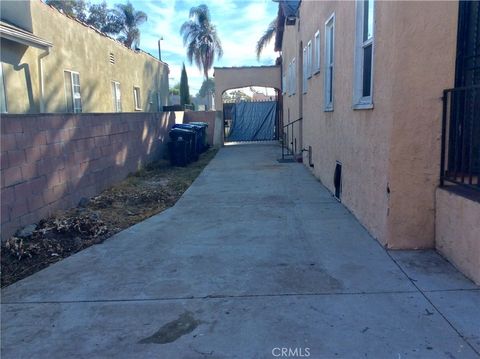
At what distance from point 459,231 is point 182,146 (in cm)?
966

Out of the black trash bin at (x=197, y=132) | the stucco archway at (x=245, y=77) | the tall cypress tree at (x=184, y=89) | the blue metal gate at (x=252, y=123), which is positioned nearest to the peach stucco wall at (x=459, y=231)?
the black trash bin at (x=197, y=132)

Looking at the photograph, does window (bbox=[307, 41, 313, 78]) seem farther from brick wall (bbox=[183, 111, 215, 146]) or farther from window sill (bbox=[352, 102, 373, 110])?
brick wall (bbox=[183, 111, 215, 146])

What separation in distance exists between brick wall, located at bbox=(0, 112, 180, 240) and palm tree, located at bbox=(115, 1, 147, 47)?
3509cm

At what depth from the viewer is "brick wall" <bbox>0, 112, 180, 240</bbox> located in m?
5.22

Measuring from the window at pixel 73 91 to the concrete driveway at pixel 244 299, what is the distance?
325 inches

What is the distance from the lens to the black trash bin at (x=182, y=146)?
1278cm

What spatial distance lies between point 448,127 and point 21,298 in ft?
14.7

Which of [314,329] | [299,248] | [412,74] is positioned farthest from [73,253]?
[412,74]

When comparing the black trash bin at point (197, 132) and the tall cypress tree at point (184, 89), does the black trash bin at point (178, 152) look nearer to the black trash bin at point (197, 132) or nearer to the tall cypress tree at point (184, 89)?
the black trash bin at point (197, 132)

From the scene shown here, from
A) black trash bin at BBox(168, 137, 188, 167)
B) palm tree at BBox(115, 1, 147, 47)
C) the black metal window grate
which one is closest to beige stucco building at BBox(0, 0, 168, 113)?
black trash bin at BBox(168, 137, 188, 167)

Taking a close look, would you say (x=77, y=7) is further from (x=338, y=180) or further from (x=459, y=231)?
(x=459, y=231)

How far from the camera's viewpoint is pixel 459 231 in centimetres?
410

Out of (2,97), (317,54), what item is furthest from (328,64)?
(2,97)

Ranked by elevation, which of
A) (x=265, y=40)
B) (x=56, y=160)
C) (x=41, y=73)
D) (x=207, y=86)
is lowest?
(x=56, y=160)
